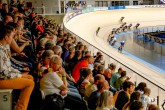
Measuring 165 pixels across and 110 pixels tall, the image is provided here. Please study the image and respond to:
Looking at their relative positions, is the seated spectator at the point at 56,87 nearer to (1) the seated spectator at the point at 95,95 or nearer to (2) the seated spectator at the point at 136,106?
(1) the seated spectator at the point at 95,95

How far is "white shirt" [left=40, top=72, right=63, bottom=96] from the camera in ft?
13.2

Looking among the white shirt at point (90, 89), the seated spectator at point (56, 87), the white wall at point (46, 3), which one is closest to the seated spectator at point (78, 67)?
the white shirt at point (90, 89)

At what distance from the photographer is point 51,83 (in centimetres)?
407

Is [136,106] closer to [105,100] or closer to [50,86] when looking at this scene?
[105,100]

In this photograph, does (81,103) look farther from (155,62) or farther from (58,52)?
(155,62)

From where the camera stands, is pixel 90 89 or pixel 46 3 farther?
pixel 46 3

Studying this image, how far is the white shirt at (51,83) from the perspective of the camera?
13.2 ft

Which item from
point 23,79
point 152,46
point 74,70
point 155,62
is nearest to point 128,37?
point 152,46

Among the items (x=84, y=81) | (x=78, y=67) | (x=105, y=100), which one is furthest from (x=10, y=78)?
(x=78, y=67)

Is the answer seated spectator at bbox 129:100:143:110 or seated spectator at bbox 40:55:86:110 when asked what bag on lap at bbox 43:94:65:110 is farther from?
seated spectator at bbox 129:100:143:110

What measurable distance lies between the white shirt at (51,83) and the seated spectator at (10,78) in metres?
0.28

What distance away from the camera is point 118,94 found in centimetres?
495

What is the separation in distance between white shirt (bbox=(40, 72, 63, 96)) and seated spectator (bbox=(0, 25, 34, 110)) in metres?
0.28

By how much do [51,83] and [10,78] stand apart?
602mm
